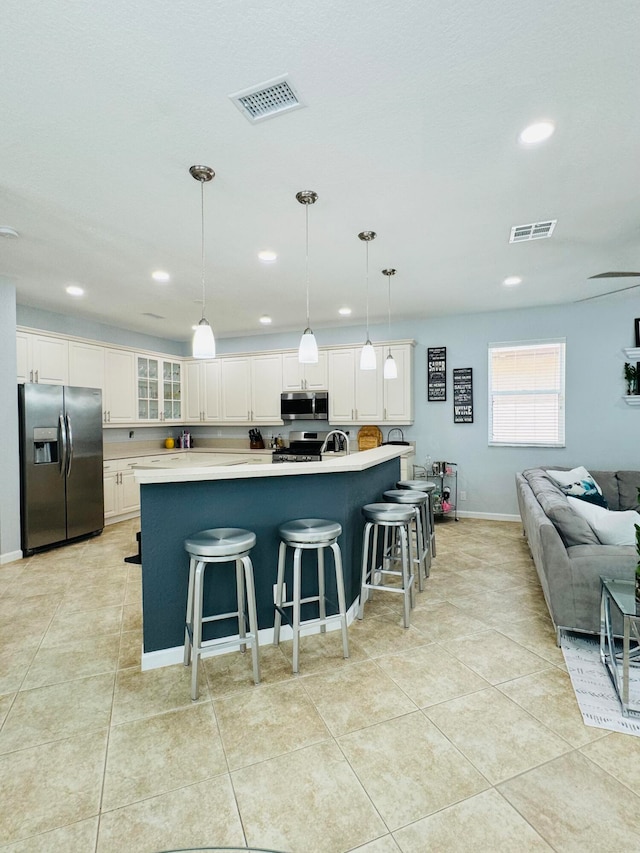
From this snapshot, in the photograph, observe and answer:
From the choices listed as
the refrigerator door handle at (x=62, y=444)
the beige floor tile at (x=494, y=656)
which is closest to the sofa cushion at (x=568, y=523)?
the beige floor tile at (x=494, y=656)

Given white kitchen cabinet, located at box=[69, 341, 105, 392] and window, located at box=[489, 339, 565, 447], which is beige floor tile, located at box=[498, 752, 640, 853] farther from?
white kitchen cabinet, located at box=[69, 341, 105, 392]

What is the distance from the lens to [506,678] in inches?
91.4

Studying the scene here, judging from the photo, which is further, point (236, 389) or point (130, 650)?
point (236, 389)

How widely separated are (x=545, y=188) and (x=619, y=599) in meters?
2.39

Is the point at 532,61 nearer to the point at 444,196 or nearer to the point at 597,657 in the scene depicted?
the point at 444,196

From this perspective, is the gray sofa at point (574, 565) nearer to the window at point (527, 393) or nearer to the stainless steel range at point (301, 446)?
the window at point (527, 393)

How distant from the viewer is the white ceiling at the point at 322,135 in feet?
5.08

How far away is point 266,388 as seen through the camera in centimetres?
673

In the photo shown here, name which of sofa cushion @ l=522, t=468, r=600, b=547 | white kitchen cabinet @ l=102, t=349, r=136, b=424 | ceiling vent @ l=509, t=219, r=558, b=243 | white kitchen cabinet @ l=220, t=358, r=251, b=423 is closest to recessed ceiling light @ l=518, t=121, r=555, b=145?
ceiling vent @ l=509, t=219, r=558, b=243

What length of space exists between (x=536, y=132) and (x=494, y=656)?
282cm

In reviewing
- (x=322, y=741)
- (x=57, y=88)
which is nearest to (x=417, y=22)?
(x=57, y=88)

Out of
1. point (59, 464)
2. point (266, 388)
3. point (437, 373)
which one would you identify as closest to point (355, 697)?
point (59, 464)

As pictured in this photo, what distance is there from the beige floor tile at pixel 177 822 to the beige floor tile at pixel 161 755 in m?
0.05

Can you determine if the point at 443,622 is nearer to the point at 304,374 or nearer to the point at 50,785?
the point at 50,785
